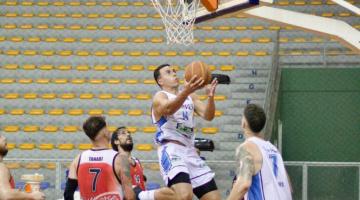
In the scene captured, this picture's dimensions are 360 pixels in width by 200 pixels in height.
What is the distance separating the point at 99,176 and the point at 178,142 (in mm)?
1024

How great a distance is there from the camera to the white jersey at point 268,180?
679cm

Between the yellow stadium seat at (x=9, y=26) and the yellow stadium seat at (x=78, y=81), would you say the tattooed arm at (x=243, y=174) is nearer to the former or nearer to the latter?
the yellow stadium seat at (x=78, y=81)

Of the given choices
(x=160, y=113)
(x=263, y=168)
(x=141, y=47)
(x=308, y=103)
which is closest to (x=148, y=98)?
(x=141, y=47)

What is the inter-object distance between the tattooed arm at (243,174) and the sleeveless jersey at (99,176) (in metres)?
1.75

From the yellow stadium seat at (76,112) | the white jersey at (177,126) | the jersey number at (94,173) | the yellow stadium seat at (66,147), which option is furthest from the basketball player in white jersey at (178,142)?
the yellow stadium seat at (76,112)

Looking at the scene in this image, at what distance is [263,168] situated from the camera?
6.79 m

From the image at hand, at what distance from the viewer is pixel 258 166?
22.2 ft

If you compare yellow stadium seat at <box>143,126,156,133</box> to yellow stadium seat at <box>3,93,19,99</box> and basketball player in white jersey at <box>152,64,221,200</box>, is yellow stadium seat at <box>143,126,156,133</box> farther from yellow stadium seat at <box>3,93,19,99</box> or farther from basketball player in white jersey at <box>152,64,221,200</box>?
basketball player in white jersey at <box>152,64,221,200</box>

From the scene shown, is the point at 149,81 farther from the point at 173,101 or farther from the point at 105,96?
the point at 173,101

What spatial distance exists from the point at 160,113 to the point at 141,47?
30.3ft

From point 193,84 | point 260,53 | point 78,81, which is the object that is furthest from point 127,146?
point 260,53

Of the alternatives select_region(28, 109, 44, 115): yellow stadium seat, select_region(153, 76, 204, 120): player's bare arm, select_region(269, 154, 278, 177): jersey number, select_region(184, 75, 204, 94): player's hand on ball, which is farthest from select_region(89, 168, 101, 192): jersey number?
select_region(28, 109, 44, 115): yellow stadium seat

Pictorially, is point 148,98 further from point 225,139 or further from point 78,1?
point 78,1

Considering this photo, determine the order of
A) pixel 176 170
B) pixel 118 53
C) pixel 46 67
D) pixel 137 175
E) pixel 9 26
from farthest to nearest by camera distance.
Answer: pixel 9 26 < pixel 118 53 < pixel 46 67 < pixel 137 175 < pixel 176 170
